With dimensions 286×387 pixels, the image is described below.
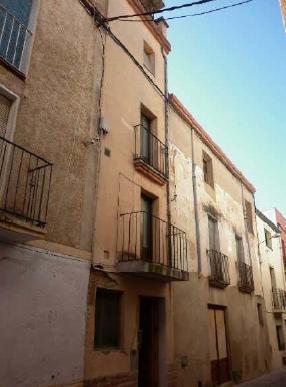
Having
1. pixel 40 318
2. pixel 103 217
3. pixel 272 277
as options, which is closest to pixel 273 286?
pixel 272 277

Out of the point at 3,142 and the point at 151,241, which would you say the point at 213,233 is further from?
the point at 3,142

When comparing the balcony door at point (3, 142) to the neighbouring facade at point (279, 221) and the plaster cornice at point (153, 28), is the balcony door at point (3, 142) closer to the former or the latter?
the plaster cornice at point (153, 28)

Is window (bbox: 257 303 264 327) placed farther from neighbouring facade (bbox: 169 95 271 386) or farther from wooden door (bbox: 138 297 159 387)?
wooden door (bbox: 138 297 159 387)

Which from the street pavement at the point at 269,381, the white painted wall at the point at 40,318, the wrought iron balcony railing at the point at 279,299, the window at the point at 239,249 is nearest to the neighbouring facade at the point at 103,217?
the white painted wall at the point at 40,318

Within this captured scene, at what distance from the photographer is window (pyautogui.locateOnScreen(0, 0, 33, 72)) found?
6.54m

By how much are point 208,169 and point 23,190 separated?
1033 cm

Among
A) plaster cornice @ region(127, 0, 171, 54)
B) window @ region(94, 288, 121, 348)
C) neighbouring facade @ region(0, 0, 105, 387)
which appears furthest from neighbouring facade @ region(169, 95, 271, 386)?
neighbouring facade @ region(0, 0, 105, 387)

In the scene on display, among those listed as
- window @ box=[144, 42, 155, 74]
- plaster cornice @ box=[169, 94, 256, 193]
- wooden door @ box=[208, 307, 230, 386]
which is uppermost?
window @ box=[144, 42, 155, 74]

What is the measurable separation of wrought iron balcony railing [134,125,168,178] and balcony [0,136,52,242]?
4.22m

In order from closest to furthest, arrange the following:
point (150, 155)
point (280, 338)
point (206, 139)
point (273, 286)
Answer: point (150, 155)
point (206, 139)
point (280, 338)
point (273, 286)

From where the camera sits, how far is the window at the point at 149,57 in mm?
12005

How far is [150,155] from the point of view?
34.7ft

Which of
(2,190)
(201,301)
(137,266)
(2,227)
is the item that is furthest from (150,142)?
(2,227)

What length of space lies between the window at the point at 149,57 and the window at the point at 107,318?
7726mm
